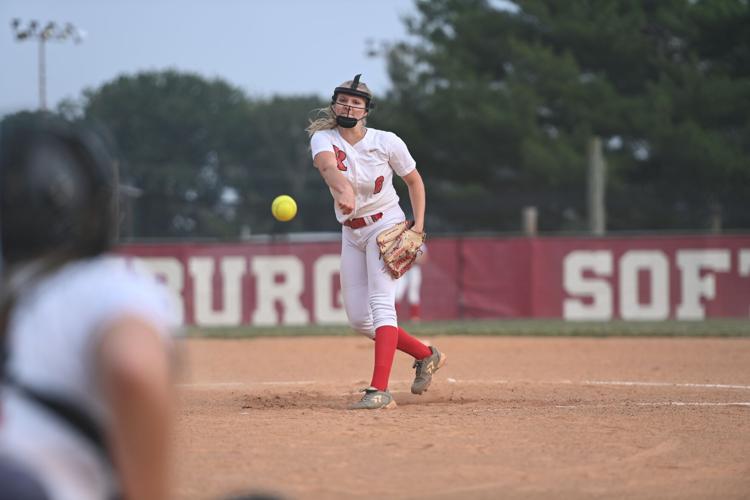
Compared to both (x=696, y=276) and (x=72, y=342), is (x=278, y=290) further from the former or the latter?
(x=72, y=342)

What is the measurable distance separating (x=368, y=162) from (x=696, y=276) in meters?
13.2

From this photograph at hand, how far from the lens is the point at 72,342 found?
2.06 metres

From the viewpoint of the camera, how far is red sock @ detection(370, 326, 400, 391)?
729cm

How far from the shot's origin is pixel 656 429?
20.6ft

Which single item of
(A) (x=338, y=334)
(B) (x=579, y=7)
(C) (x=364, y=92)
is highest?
(B) (x=579, y=7)

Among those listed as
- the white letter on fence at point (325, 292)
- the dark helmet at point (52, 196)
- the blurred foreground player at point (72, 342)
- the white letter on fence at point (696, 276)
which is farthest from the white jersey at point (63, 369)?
the white letter on fence at point (696, 276)

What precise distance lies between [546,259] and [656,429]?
43.9 ft

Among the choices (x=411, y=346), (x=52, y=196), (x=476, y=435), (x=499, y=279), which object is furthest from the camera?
(x=499, y=279)

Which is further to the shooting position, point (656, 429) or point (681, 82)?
point (681, 82)

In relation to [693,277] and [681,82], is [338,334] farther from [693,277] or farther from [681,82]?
[681,82]

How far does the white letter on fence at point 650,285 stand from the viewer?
19.1 m

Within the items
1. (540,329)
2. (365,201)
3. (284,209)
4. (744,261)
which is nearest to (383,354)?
(365,201)

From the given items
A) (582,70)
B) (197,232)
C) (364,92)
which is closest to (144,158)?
(197,232)

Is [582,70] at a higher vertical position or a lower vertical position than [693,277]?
higher
